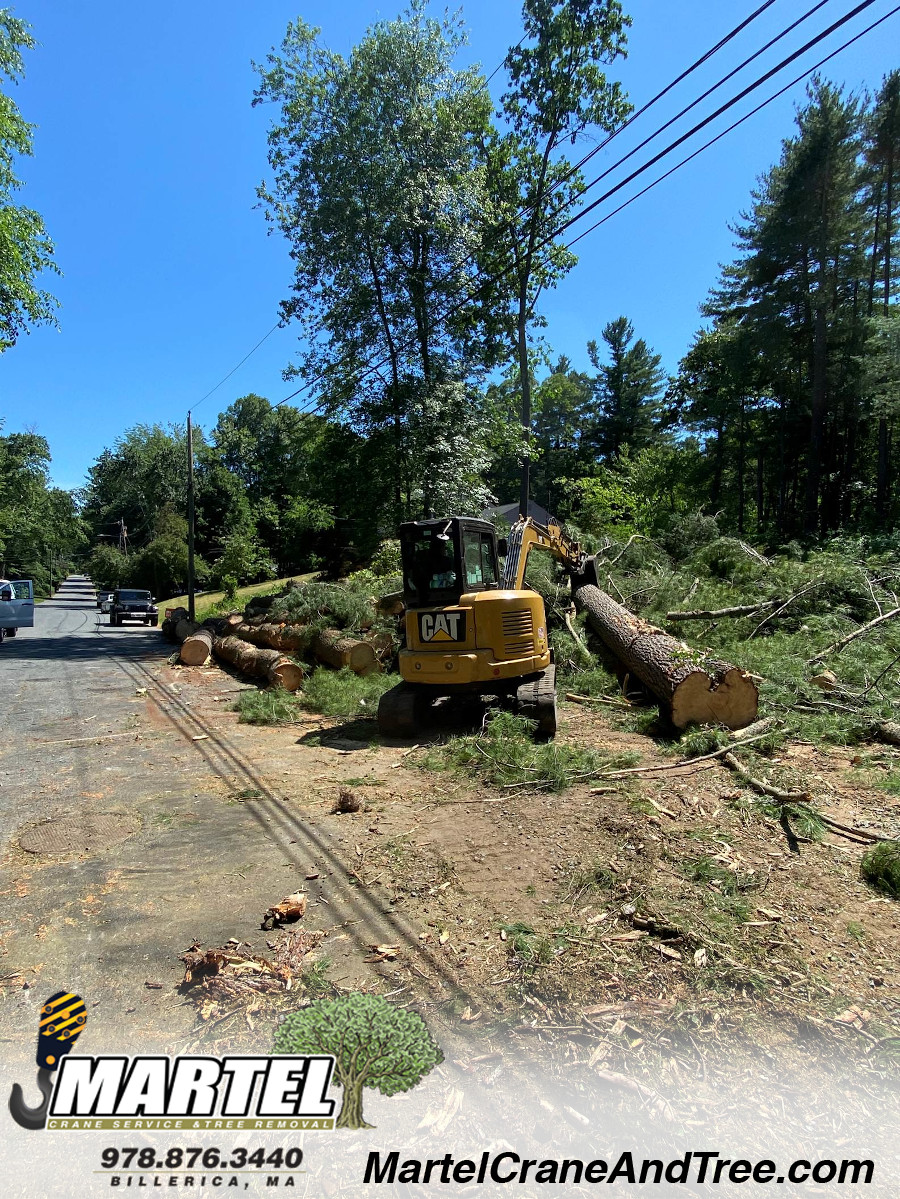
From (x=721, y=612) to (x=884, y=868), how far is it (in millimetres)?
7809

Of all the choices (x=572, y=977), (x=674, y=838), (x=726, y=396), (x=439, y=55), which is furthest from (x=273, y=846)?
(x=726, y=396)

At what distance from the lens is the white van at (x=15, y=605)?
22625mm

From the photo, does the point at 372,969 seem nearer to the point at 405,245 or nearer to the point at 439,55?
the point at 405,245

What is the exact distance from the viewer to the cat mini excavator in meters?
8.70

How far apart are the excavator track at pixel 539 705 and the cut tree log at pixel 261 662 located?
5.81 meters

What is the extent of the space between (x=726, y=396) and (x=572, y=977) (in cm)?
3237

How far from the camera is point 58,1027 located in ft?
11.1

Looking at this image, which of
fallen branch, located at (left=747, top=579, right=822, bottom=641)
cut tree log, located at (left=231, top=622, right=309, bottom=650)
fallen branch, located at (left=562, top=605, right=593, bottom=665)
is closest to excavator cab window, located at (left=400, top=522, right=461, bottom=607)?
fallen branch, located at (left=562, top=605, right=593, bottom=665)

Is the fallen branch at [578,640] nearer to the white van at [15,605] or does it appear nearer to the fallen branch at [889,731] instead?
the fallen branch at [889,731]

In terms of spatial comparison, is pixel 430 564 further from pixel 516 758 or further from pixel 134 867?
pixel 134 867

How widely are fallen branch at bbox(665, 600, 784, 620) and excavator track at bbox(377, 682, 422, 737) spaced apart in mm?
5385

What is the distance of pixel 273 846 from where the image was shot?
5.70 meters

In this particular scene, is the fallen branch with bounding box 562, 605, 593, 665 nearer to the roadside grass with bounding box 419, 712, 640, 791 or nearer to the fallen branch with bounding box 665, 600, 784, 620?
the fallen branch with bounding box 665, 600, 784, 620

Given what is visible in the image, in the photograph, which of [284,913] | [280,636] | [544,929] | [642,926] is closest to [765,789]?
[642,926]
